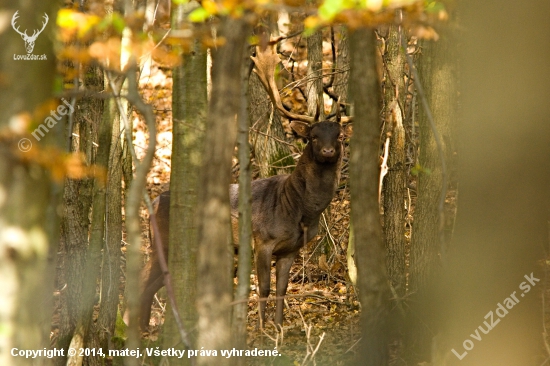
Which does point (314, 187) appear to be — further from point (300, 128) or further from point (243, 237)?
point (243, 237)

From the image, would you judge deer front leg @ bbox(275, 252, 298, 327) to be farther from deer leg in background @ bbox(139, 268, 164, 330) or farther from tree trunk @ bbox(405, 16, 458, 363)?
tree trunk @ bbox(405, 16, 458, 363)

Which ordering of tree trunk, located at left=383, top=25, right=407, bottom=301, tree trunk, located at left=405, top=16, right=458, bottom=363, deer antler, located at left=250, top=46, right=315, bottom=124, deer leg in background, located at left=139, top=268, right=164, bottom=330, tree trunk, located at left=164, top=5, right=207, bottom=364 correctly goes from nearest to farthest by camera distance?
tree trunk, located at left=164, top=5, right=207, bottom=364, tree trunk, located at left=405, top=16, right=458, bottom=363, deer antler, located at left=250, top=46, right=315, bottom=124, tree trunk, located at left=383, top=25, right=407, bottom=301, deer leg in background, located at left=139, top=268, right=164, bottom=330

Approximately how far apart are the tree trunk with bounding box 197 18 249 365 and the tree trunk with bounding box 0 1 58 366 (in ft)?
3.13

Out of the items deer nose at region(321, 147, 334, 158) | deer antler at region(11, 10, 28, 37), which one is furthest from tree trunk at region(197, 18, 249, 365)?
deer nose at region(321, 147, 334, 158)

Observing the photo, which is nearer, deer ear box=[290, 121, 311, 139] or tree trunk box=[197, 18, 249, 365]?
tree trunk box=[197, 18, 249, 365]

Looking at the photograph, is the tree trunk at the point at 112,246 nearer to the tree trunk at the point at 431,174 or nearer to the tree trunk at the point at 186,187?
the tree trunk at the point at 186,187

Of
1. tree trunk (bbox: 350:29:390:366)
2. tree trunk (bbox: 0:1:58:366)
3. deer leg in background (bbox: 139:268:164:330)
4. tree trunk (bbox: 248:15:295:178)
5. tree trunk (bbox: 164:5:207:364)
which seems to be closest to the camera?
tree trunk (bbox: 0:1:58:366)

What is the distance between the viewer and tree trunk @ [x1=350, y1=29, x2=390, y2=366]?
4582mm

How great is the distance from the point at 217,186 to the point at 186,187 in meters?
1.11

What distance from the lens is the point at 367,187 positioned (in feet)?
15.1

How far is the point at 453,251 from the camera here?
16.0 ft

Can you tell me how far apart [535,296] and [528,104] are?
4.64 ft

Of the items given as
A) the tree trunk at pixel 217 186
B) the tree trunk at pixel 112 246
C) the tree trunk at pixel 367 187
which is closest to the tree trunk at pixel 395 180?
the tree trunk at pixel 112 246

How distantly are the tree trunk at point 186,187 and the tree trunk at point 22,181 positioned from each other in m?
1.35
